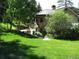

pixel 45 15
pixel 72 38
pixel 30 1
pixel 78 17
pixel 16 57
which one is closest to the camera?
pixel 16 57

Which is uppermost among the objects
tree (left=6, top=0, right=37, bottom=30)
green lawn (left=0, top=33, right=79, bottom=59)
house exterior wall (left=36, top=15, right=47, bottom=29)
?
tree (left=6, top=0, right=37, bottom=30)

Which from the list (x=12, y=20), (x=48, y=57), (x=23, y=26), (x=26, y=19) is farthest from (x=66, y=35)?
(x=48, y=57)

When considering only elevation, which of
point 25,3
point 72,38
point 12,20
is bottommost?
point 72,38

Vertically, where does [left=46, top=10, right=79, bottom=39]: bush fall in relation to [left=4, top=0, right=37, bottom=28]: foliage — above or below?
below

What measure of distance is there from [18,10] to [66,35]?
9.26 metres

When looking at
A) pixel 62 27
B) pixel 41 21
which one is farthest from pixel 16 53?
pixel 41 21

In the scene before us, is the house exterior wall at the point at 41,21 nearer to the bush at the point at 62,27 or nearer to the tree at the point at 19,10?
the tree at the point at 19,10

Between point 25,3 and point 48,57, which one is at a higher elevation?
point 25,3

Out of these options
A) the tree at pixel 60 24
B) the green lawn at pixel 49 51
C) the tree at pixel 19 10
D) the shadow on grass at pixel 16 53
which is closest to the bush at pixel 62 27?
the tree at pixel 60 24

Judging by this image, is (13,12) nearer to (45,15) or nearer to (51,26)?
(51,26)

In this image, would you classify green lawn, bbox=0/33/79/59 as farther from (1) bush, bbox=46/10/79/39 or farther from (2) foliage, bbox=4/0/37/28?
(2) foliage, bbox=4/0/37/28

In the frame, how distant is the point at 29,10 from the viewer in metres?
42.1

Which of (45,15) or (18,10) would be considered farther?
(45,15)

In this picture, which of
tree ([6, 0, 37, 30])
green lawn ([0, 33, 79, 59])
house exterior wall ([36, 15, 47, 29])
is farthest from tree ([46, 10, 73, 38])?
green lawn ([0, 33, 79, 59])
